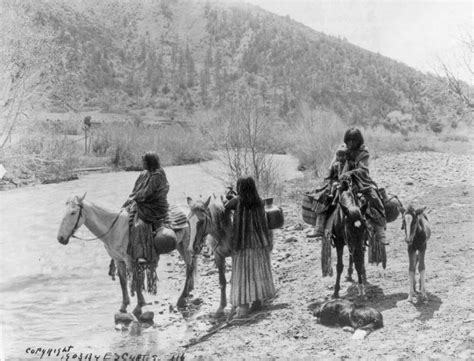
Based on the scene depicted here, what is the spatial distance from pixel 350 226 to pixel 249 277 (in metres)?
1.46

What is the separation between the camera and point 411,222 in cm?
578

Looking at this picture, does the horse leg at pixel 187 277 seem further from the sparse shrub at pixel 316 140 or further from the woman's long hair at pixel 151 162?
the sparse shrub at pixel 316 140

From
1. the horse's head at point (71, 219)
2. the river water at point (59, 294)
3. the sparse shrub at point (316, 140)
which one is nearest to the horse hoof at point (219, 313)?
the river water at point (59, 294)

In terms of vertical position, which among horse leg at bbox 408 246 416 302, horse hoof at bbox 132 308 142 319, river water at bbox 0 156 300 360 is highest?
horse leg at bbox 408 246 416 302

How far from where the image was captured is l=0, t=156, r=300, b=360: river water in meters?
6.66

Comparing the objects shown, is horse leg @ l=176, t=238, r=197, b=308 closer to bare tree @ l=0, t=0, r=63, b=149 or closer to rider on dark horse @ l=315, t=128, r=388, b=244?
rider on dark horse @ l=315, t=128, r=388, b=244

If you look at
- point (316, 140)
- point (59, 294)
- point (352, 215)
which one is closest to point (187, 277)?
point (352, 215)

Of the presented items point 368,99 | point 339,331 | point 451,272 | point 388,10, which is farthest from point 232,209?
point 368,99

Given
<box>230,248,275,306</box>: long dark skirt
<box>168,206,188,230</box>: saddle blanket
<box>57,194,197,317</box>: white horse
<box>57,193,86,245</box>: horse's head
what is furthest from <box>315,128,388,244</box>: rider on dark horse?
<box>57,193,86,245</box>: horse's head

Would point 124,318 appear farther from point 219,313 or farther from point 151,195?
point 151,195

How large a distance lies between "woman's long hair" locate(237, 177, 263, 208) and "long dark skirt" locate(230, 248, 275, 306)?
0.61 metres

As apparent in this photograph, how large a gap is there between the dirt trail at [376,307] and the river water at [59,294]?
2.22 ft

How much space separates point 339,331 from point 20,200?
14.9 meters

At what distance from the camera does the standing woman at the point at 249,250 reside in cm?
655
